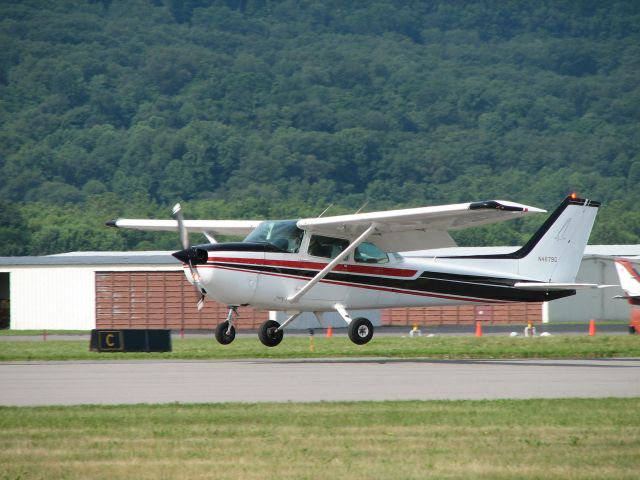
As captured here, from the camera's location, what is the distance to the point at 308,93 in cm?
18262

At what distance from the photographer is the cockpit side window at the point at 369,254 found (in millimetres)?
24500

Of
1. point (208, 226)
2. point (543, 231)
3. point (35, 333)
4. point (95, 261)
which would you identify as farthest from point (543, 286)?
point (95, 261)

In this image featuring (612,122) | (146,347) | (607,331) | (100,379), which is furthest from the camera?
(612,122)

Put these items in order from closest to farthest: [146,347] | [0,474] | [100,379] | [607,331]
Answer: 1. [0,474]
2. [100,379]
3. [146,347]
4. [607,331]

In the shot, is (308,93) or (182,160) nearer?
(182,160)

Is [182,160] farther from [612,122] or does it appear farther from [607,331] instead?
[607,331]

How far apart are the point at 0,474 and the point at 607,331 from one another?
33.1m

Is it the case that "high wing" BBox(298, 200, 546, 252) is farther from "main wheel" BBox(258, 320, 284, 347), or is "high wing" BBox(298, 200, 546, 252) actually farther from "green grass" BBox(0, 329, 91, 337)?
"green grass" BBox(0, 329, 91, 337)

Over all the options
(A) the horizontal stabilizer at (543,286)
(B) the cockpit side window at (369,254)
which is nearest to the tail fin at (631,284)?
(A) the horizontal stabilizer at (543,286)

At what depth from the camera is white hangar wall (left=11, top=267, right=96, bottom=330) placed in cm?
4716

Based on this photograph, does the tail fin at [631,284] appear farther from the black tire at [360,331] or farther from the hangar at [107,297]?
the black tire at [360,331]

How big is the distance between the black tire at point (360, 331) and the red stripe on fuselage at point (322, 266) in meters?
1.07

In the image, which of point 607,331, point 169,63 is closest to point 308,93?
point 169,63

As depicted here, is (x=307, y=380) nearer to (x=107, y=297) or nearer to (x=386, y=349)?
(x=386, y=349)
